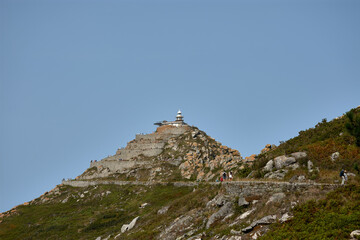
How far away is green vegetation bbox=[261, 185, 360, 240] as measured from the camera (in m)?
17.9

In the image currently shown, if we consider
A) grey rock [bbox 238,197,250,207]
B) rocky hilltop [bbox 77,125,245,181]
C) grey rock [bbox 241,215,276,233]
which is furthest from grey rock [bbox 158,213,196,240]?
rocky hilltop [bbox 77,125,245,181]

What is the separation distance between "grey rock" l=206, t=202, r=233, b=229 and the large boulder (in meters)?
8.09

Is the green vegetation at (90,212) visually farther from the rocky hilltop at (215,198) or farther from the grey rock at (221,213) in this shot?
the grey rock at (221,213)

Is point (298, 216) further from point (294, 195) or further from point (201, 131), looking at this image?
point (201, 131)

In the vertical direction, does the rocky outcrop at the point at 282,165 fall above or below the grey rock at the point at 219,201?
above

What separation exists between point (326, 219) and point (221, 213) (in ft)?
32.3

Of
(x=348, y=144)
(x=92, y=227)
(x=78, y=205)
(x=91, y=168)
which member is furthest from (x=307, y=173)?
(x=91, y=168)

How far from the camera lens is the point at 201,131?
103 meters

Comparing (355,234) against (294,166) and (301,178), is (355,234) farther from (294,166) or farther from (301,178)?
(294,166)

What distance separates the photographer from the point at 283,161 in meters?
33.5

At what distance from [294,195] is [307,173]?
6.79 m

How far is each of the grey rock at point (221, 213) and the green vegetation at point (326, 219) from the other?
6845mm

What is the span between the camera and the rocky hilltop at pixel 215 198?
68.4 feet

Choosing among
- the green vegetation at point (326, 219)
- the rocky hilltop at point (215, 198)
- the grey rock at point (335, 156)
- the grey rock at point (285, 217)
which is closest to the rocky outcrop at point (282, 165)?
the rocky hilltop at point (215, 198)
